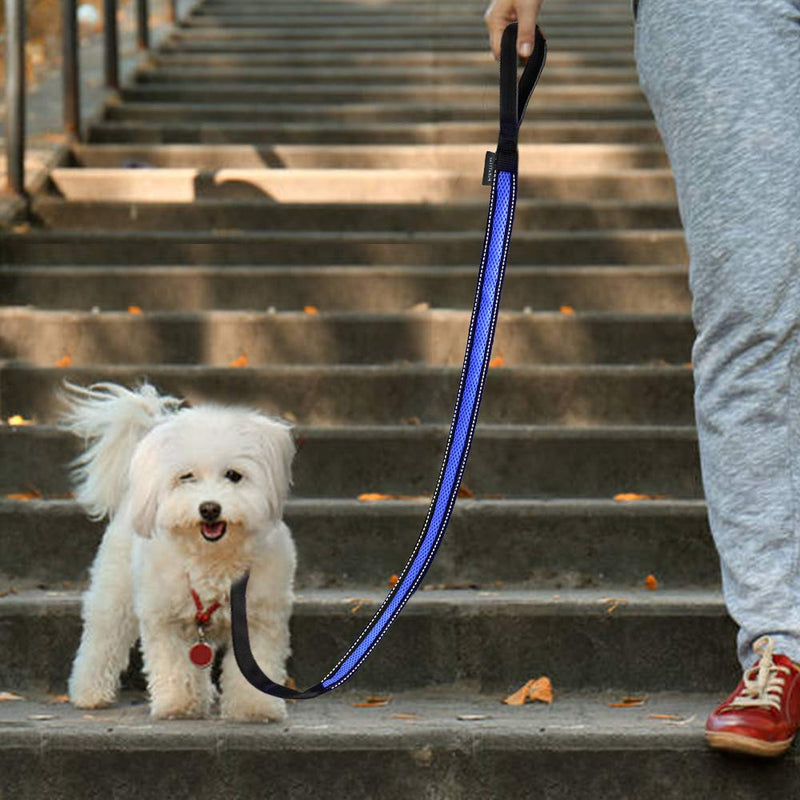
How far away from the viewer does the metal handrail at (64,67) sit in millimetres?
6652

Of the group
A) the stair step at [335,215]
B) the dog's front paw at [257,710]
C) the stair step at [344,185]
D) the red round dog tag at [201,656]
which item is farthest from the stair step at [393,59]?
the dog's front paw at [257,710]

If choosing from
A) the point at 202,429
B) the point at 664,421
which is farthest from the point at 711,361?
the point at 664,421

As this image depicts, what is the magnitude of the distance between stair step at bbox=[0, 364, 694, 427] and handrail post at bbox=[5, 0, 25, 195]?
1798 millimetres

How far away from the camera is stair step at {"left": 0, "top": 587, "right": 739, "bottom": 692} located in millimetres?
3932

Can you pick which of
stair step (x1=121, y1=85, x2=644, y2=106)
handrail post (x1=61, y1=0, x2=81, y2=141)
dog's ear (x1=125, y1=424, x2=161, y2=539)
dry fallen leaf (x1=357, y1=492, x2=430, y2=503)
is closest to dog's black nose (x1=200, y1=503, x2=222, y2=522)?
dog's ear (x1=125, y1=424, x2=161, y2=539)

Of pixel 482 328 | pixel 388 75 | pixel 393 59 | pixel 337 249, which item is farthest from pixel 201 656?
pixel 393 59

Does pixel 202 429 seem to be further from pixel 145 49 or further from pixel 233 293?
pixel 145 49

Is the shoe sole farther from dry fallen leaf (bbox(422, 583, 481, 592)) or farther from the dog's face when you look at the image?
dry fallen leaf (bbox(422, 583, 481, 592))

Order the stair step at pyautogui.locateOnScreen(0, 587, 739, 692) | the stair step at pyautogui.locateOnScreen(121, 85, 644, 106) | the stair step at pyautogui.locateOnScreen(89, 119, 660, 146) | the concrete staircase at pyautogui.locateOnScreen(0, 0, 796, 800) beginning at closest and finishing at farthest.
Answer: the concrete staircase at pyautogui.locateOnScreen(0, 0, 796, 800) < the stair step at pyautogui.locateOnScreen(0, 587, 739, 692) < the stair step at pyautogui.locateOnScreen(89, 119, 660, 146) < the stair step at pyautogui.locateOnScreen(121, 85, 644, 106)

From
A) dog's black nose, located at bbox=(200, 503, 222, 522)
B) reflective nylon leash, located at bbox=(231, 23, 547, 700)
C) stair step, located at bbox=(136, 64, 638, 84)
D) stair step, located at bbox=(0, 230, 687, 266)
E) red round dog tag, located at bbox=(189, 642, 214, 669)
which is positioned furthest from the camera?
stair step, located at bbox=(136, 64, 638, 84)

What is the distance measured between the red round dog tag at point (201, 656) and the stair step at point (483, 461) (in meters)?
1.27

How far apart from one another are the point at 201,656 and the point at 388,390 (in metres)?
1.80

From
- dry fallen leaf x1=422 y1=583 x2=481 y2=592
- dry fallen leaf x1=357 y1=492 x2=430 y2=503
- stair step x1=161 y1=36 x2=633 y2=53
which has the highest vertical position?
stair step x1=161 y1=36 x2=633 y2=53

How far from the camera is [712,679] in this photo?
3932mm
